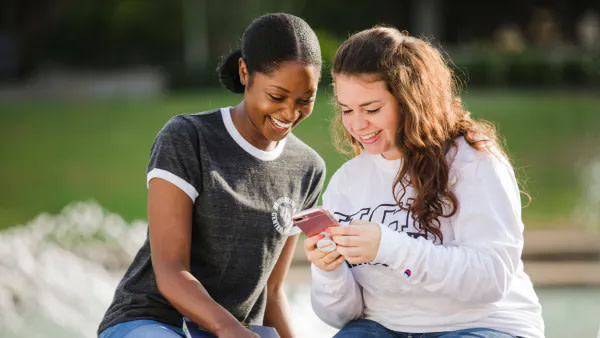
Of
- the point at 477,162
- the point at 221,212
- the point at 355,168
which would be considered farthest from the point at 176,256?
the point at 477,162

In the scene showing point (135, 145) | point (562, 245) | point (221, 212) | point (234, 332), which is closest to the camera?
point (234, 332)

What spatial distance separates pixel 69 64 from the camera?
30.1m

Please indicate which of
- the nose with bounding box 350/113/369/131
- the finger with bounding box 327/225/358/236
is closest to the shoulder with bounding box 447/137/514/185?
the nose with bounding box 350/113/369/131

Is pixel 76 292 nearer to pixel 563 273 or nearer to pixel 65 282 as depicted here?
pixel 65 282

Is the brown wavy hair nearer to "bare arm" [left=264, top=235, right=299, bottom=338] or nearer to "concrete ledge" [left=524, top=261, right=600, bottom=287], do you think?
"bare arm" [left=264, top=235, right=299, bottom=338]

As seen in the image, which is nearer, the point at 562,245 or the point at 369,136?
the point at 369,136

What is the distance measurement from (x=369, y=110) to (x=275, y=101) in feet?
1.17

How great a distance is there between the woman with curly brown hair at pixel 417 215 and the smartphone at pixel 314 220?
3 centimetres

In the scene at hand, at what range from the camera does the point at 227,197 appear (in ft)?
9.64

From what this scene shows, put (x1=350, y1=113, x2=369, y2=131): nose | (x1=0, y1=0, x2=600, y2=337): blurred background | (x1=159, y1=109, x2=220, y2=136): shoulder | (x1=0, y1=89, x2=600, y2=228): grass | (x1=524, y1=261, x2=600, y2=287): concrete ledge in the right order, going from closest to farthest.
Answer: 1. (x1=350, y1=113, x2=369, y2=131): nose
2. (x1=159, y1=109, x2=220, y2=136): shoulder
3. (x1=0, y1=0, x2=600, y2=337): blurred background
4. (x1=524, y1=261, x2=600, y2=287): concrete ledge
5. (x1=0, y1=89, x2=600, y2=228): grass

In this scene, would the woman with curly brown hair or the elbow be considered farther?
the elbow

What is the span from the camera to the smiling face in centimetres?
295

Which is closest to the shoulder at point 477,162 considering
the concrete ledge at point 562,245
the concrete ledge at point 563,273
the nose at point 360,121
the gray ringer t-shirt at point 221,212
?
the nose at point 360,121

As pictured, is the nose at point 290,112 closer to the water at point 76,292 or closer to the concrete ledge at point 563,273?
the water at point 76,292
